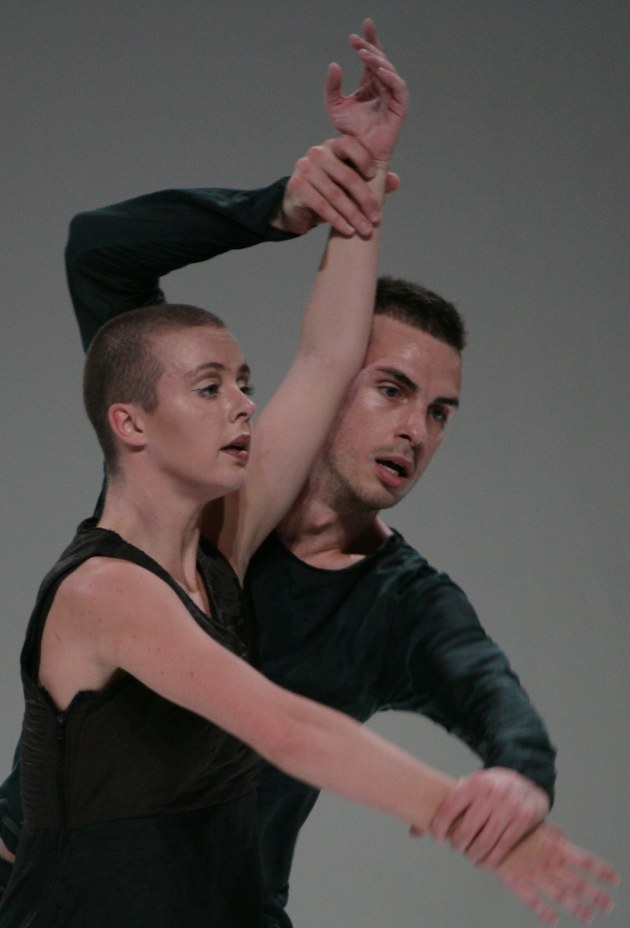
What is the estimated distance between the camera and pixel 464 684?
6.38ft

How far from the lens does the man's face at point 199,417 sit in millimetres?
1698

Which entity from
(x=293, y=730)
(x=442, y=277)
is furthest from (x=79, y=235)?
(x=442, y=277)

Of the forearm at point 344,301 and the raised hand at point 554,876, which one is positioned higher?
the forearm at point 344,301

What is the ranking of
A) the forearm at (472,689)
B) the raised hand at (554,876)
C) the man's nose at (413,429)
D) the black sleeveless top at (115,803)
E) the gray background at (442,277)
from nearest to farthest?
the raised hand at (554,876)
the black sleeveless top at (115,803)
the forearm at (472,689)
the man's nose at (413,429)
the gray background at (442,277)

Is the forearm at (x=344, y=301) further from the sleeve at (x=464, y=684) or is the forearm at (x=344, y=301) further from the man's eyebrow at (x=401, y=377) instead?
the sleeve at (x=464, y=684)

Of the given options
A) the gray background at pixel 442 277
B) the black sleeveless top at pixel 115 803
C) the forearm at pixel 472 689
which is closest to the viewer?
the black sleeveless top at pixel 115 803

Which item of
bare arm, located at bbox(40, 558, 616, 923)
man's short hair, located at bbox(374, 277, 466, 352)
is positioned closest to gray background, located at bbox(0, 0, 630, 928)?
man's short hair, located at bbox(374, 277, 466, 352)

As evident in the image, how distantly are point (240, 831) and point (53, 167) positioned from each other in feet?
6.97

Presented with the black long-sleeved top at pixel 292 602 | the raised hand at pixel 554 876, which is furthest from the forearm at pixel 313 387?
the raised hand at pixel 554 876

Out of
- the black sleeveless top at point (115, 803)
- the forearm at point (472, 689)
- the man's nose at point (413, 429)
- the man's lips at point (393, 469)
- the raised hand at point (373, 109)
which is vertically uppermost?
the raised hand at point (373, 109)

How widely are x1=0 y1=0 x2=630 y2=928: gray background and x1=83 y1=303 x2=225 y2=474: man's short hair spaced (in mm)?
1792

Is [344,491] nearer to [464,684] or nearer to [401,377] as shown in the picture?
[401,377]

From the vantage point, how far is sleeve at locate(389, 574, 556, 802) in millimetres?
1781

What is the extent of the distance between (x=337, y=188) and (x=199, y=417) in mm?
428
